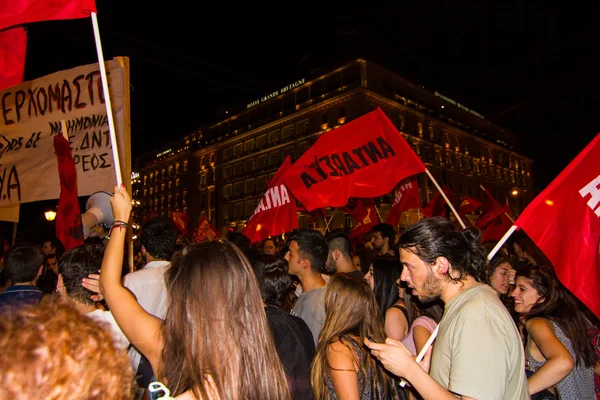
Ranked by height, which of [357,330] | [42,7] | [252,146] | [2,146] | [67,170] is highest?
[252,146]

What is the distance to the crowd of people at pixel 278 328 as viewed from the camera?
99cm

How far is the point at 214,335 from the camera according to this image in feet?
5.42

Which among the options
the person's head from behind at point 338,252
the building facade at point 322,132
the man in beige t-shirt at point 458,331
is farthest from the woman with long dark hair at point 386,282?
the building facade at point 322,132

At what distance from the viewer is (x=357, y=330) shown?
10.2 ft

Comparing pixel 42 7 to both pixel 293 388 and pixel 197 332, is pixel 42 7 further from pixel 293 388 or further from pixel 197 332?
pixel 293 388

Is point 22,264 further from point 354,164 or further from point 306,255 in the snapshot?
point 354,164

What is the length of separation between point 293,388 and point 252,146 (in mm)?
61871

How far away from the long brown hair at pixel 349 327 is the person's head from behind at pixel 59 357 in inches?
83.4

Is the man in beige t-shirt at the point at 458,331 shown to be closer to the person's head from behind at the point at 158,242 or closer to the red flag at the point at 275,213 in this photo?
the person's head from behind at the point at 158,242

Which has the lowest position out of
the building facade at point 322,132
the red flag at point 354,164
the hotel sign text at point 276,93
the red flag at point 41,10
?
the red flag at point 354,164

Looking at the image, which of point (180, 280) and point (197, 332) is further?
point (180, 280)

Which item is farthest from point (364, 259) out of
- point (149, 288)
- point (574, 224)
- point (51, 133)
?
point (51, 133)

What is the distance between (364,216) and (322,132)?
40.7m

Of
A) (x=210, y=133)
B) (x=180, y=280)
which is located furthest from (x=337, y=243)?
(x=210, y=133)
